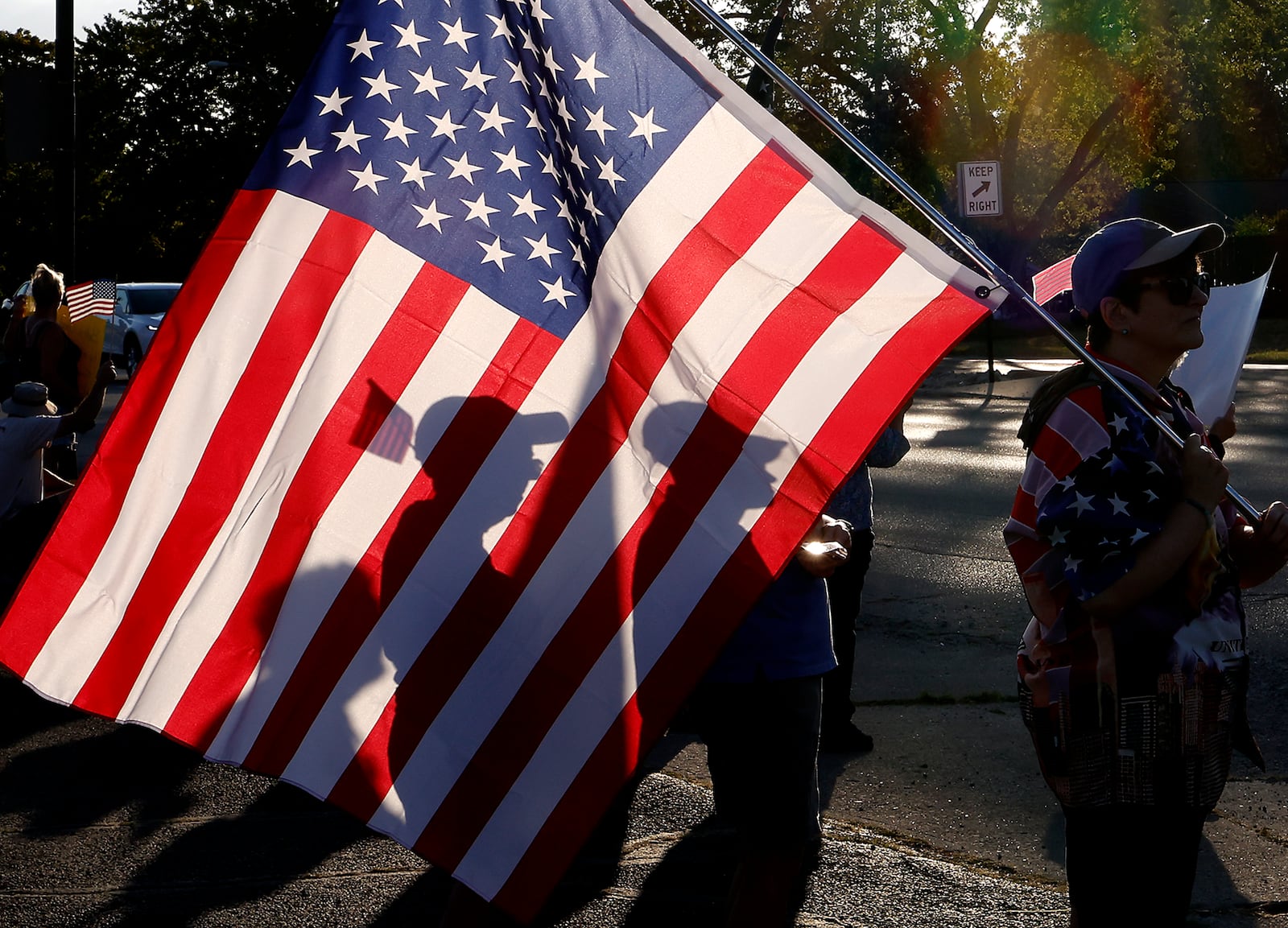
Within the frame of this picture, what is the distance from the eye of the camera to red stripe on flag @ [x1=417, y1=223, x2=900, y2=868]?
9.68ft

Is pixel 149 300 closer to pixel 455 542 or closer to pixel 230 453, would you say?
pixel 230 453

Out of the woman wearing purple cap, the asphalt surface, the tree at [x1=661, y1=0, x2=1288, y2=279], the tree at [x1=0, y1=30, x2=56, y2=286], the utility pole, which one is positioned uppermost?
the tree at [x1=661, y1=0, x2=1288, y2=279]

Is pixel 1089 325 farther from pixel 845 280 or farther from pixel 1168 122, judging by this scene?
pixel 1168 122

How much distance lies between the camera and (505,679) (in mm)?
3010

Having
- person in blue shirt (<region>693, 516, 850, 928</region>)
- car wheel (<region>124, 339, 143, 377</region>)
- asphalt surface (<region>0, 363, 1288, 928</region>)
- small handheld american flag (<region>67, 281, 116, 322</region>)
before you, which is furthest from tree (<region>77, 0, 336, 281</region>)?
person in blue shirt (<region>693, 516, 850, 928</region>)

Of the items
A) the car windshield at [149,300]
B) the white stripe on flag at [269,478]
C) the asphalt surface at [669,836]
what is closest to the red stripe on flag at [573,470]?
the white stripe on flag at [269,478]

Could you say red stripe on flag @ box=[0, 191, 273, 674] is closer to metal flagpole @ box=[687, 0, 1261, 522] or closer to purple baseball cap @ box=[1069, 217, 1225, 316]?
metal flagpole @ box=[687, 0, 1261, 522]

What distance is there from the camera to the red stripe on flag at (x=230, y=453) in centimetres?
311

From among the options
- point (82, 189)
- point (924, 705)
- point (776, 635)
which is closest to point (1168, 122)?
point (82, 189)

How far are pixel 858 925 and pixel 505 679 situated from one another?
1.82m

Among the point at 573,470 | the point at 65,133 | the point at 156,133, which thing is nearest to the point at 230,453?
the point at 573,470

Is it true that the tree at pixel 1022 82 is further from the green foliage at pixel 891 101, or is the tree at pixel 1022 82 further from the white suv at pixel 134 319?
the white suv at pixel 134 319

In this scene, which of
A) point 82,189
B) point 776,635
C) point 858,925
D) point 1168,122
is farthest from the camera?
point 82,189

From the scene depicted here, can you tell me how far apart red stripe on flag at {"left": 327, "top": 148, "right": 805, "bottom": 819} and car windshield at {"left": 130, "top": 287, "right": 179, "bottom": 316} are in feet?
92.4
